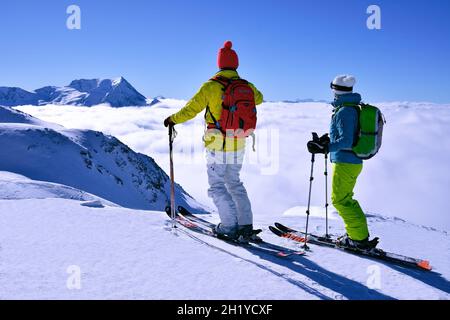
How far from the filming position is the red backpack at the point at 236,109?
257 inches

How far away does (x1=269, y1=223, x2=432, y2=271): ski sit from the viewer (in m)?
6.12

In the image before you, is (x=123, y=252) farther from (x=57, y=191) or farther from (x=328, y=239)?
(x=57, y=191)

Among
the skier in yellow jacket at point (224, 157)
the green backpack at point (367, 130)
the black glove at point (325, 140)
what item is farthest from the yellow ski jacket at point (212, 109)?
the green backpack at point (367, 130)

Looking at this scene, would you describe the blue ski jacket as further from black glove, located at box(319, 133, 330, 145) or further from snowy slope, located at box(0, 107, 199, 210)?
snowy slope, located at box(0, 107, 199, 210)

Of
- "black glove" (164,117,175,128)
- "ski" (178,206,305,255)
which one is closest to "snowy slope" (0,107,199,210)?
"ski" (178,206,305,255)

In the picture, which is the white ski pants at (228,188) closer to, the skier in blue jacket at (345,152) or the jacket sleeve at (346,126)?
the skier in blue jacket at (345,152)

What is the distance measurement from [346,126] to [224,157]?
2.02 m

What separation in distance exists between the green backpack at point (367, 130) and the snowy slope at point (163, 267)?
169 centimetres

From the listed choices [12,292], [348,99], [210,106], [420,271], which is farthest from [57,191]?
[420,271]

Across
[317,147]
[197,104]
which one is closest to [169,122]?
[197,104]

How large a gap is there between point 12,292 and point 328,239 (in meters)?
5.03

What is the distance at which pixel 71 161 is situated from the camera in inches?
1363

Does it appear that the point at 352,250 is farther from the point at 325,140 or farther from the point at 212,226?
the point at 212,226
